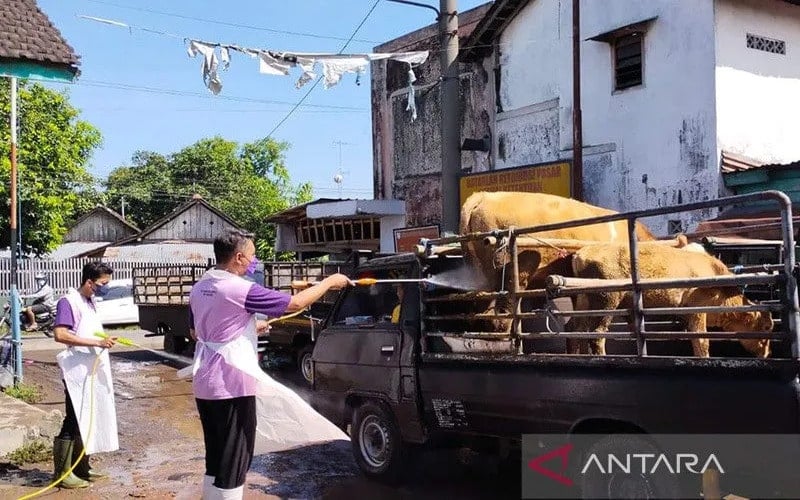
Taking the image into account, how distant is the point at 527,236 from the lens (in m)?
5.23

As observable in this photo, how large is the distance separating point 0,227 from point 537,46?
14078 mm

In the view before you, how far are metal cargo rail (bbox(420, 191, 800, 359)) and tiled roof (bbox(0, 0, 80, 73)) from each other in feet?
13.8

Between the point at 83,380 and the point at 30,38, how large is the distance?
3.51 metres

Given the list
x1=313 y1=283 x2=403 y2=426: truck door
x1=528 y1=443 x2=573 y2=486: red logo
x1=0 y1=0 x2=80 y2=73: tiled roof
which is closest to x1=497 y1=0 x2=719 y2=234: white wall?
x1=313 y1=283 x2=403 y2=426: truck door

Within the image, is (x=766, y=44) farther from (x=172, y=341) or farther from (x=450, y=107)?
(x=172, y=341)

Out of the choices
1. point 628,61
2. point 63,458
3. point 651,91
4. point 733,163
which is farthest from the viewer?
point 628,61

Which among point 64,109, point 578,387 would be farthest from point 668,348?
point 64,109

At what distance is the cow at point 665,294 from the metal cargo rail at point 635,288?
0.49 ft

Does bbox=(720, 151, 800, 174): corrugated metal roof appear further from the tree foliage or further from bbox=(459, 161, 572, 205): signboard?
the tree foliage

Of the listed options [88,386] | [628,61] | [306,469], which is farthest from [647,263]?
[628,61]

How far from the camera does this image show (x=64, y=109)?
23531mm

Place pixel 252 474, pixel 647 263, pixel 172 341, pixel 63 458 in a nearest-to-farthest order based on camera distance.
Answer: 1. pixel 647 263
2. pixel 63 458
3. pixel 252 474
4. pixel 172 341

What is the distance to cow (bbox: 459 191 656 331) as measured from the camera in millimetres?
5203

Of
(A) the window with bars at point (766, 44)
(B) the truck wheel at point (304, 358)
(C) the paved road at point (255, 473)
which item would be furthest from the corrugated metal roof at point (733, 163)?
(C) the paved road at point (255, 473)
